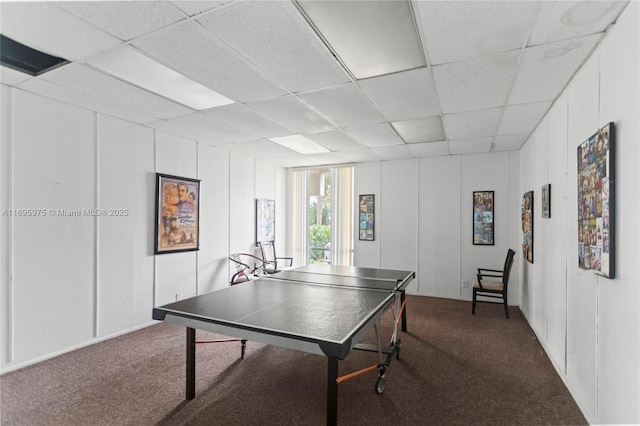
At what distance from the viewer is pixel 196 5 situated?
1848 mm

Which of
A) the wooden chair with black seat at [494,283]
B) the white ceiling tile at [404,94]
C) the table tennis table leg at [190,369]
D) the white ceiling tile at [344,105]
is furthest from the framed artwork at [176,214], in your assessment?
the wooden chair with black seat at [494,283]

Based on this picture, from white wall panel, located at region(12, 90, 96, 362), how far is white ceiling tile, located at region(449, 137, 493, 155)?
5138 mm

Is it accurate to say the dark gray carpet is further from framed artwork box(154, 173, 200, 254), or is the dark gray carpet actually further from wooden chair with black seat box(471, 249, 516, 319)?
framed artwork box(154, 173, 200, 254)

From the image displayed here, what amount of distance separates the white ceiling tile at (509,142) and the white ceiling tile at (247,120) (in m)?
3.25

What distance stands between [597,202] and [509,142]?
3272mm

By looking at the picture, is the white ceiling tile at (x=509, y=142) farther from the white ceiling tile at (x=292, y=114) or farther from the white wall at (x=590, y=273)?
the white ceiling tile at (x=292, y=114)

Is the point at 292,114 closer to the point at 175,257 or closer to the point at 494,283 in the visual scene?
the point at 175,257

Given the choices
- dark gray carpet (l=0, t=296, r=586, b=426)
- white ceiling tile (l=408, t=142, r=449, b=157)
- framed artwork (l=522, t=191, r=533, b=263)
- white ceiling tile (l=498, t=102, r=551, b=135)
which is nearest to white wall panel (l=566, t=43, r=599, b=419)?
dark gray carpet (l=0, t=296, r=586, b=426)

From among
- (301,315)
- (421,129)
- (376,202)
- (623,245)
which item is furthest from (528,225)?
(301,315)

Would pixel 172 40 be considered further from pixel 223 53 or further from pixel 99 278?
pixel 99 278

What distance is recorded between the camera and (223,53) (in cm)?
238

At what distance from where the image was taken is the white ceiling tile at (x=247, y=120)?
11.9ft

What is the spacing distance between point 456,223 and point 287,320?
15.4 ft

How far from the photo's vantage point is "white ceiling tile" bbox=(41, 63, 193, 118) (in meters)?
2.73
